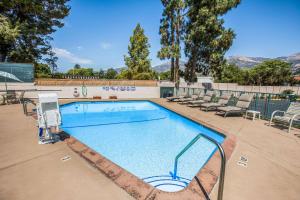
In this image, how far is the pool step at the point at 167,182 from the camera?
3.40 metres

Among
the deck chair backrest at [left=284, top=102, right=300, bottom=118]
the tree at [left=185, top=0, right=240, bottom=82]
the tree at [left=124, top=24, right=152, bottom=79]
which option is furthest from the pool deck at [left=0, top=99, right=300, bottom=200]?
the tree at [left=124, top=24, right=152, bottom=79]

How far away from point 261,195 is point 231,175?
0.50m

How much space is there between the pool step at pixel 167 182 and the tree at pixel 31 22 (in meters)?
18.8

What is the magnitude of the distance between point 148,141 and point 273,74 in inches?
2001

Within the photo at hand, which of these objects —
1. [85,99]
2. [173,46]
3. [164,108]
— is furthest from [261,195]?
[173,46]

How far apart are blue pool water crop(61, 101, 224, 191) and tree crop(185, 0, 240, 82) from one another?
35.4 ft

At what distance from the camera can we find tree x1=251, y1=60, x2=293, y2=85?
4275 centimetres

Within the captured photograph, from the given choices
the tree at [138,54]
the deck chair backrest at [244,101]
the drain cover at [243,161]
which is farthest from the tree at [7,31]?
the drain cover at [243,161]

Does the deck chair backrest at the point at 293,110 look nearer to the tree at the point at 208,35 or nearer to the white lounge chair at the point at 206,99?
the white lounge chair at the point at 206,99

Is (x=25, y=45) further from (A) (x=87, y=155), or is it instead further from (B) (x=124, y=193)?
(B) (x=124, y=193)

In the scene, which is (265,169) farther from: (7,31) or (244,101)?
(7,31)

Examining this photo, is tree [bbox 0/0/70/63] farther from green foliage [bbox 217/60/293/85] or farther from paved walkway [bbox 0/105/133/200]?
green foliage [bbox 217/60/293/85]

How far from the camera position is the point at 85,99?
46.8 ft

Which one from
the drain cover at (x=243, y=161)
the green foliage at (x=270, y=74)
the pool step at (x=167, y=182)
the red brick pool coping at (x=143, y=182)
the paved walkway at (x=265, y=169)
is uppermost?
the green foliage at (x=270, y=74)
